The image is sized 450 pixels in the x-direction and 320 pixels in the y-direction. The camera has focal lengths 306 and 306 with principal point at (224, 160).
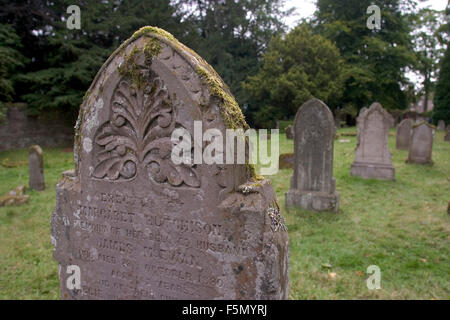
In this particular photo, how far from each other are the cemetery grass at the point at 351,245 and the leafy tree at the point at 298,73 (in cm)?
1536

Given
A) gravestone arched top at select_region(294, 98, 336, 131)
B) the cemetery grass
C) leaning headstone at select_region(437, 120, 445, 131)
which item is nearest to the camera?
the cemetery grass

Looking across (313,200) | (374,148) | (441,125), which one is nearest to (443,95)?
(441,125)

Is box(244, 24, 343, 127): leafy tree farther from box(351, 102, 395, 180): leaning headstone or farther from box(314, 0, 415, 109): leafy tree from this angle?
box(351, 102, 395, 180): leaning headstone

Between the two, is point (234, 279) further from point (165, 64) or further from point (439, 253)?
point (439, 253)

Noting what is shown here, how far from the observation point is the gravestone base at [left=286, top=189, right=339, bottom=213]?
6.18m

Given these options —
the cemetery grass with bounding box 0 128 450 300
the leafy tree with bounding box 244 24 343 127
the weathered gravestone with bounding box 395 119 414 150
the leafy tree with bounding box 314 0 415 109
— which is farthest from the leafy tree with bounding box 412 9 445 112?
the cemetery grass with bounding box 0 128 450 300

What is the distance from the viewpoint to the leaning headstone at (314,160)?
20.1ft

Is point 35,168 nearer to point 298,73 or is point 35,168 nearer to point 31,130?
point 31,130

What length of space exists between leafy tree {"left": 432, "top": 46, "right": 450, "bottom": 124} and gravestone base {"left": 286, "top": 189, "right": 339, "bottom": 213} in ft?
77.4

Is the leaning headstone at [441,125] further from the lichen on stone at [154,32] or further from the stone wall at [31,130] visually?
the lichen on stone at [154,32]

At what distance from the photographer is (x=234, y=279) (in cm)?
197

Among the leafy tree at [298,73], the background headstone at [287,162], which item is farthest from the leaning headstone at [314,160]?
the leafy tree at [298,73]

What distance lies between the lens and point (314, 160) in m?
6.30

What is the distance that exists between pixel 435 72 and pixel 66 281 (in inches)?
1636
